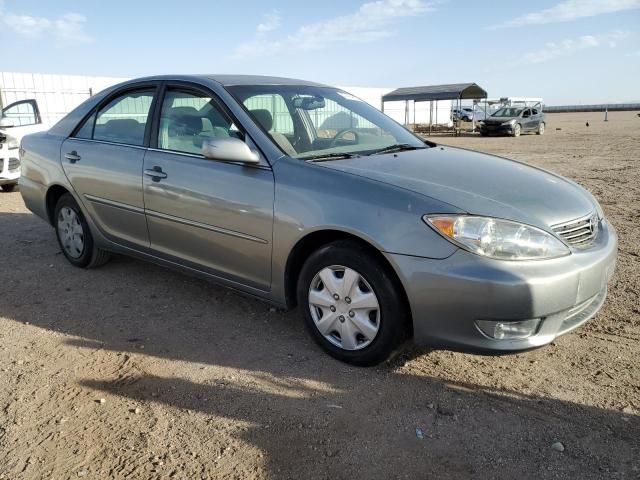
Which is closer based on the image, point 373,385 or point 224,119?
point 373,385

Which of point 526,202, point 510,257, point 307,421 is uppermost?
point 526,202

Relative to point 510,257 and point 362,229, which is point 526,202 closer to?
point 510,257

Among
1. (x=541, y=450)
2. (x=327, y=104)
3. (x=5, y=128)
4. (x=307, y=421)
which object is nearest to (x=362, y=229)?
(x=307, y=421)

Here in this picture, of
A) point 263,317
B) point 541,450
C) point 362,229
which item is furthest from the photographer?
point 263,317

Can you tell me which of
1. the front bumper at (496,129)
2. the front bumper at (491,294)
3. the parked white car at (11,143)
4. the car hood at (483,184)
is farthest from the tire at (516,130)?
the front bumper at (491,294)

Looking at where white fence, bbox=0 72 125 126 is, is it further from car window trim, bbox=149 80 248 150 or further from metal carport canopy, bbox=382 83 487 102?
metal carport canopy, bbox=382 83 487 102

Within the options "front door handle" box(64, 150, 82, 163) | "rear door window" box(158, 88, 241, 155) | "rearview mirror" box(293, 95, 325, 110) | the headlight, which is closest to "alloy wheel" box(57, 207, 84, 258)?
"front door handle" box(64, 150, 82, 163)

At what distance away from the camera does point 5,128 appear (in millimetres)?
9227

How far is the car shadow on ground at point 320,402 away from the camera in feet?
7.68

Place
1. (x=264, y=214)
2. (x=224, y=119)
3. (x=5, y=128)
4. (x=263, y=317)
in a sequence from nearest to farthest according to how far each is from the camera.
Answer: (x=264, y=214) → (x=224, y=119) → (x=263, y=317) → (x=5, y=128)

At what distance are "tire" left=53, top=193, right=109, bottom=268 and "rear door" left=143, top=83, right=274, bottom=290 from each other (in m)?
1.06

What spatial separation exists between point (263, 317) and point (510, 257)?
1.88 metres

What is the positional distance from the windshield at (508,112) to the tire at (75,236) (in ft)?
90.5

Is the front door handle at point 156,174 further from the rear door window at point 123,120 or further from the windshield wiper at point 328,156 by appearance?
the windshield wiper at point 328,156
